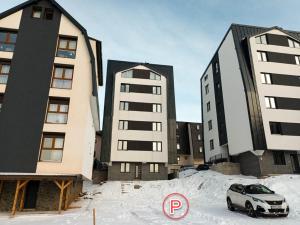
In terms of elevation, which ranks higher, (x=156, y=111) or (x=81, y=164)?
(x=156, y=111)

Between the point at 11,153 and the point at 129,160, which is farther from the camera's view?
the point at 129,160

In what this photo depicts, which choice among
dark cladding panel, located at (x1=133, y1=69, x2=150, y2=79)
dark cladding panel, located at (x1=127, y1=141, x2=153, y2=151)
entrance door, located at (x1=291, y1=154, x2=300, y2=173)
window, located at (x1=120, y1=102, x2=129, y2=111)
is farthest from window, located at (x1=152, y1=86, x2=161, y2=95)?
entrance door, located at (x1=291, y1=154, x2=300, y2=173)

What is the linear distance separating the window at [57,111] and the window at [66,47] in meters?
4.46

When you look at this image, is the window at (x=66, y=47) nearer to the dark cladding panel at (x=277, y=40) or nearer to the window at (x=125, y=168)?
the window at (x=125, y=168)

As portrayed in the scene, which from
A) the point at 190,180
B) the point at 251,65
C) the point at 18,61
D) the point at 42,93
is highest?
the point at 251,65

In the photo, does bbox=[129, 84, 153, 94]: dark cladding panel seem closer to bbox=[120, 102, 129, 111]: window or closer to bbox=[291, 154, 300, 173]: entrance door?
bbox=[120, 102, 129, 111]: window

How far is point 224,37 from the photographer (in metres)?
36.2

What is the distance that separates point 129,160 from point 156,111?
9.34 m

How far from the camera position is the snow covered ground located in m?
12.6

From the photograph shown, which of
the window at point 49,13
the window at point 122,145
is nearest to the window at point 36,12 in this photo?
the window at point 49,13

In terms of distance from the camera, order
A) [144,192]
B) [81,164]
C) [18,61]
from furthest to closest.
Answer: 1. [144,192]
2. [18,61]
3. [81,164]

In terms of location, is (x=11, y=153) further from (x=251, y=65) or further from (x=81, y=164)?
(x=251, y=65)

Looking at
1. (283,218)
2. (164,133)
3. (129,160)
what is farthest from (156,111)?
(283,218)

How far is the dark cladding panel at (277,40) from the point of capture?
32062 millimetres
